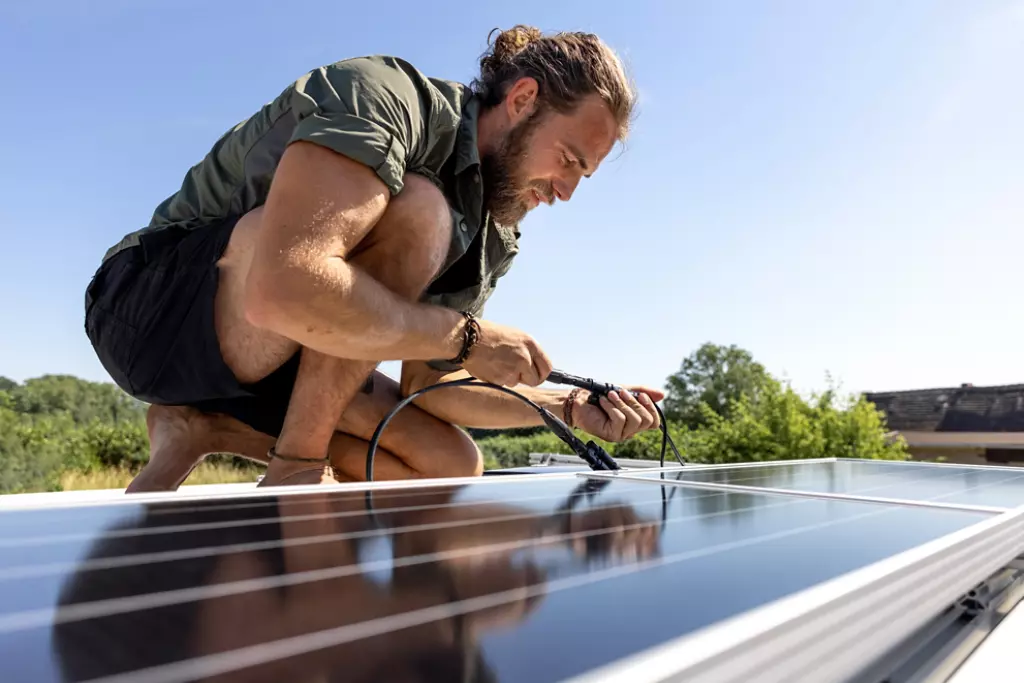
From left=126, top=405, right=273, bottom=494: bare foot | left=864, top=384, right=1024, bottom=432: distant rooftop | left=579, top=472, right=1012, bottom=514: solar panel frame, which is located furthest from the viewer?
left=864, top=384, right=1024, bottom=432: distant rooftop

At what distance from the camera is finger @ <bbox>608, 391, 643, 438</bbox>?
2.94m

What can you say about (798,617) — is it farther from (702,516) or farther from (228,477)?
(228,477)

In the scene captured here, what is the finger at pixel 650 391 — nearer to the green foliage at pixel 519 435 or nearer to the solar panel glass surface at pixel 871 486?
the solar panel glass surface at pixel 871 486

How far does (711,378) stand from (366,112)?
4215 cm

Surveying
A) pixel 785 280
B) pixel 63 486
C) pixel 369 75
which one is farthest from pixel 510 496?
pixel 785 280

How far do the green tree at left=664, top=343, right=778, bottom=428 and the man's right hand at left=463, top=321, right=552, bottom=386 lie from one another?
38906mm

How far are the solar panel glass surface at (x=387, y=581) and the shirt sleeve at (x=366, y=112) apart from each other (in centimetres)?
100

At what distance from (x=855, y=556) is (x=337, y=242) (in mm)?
1465

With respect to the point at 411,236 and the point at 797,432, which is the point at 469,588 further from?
the point at 797,432

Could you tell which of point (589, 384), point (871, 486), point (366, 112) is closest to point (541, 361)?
point (589, 384)

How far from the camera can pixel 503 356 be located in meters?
2.35

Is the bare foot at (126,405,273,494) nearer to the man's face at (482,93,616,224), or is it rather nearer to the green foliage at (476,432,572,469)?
the man's face at (482,93,616,224)

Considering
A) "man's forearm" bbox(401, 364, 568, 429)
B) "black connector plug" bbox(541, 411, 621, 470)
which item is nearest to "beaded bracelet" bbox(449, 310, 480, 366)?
"black connector plug" bbox(541, 411, 621, 470)

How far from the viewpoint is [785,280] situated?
97.7 ft
